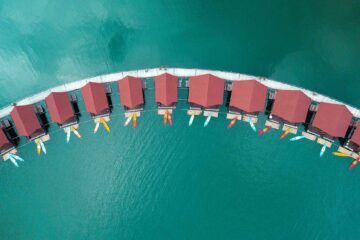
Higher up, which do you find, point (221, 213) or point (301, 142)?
point (301, 142)

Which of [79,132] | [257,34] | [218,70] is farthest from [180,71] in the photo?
[79,132]

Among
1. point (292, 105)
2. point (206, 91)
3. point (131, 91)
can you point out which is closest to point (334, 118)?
point (292, 105)

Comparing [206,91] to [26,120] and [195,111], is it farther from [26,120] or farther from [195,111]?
[26,120]

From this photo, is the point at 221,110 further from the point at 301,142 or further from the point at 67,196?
the point at 67,196

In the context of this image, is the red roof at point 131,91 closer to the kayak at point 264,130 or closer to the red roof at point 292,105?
the kayak at point 264,130

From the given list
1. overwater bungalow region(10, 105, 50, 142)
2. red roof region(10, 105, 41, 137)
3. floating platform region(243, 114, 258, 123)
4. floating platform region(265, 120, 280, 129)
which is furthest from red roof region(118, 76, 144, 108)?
floating platform region(265, 120, 280, 129)

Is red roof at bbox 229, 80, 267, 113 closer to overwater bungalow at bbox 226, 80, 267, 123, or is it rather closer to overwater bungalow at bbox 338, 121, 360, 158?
overwater bungalow at bbox 226, 80, 267, 123
